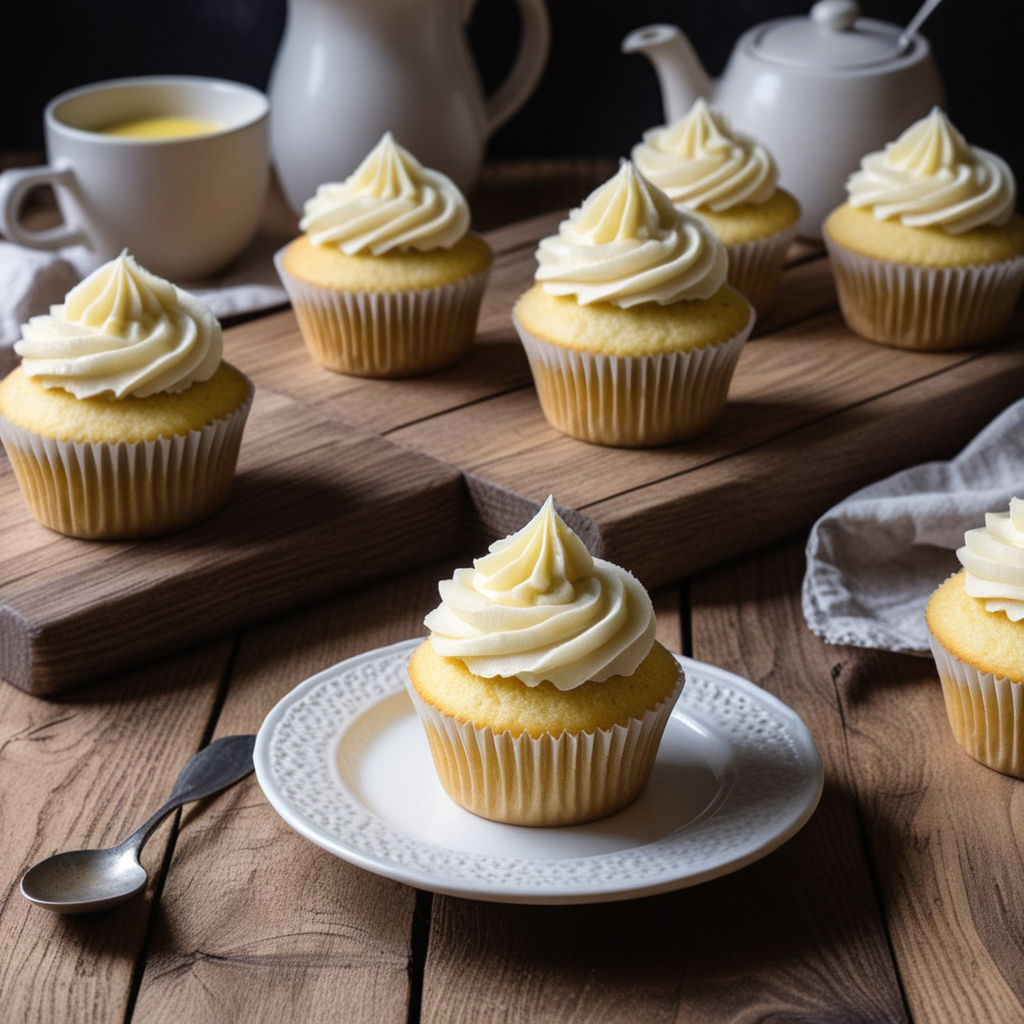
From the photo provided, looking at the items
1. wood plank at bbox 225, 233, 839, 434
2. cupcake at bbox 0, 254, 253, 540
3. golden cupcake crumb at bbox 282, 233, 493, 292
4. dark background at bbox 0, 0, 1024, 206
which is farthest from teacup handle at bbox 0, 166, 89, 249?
dark background at bbox 0, 0, 1024, 206

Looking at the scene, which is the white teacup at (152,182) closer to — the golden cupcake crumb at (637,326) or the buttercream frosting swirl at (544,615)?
the golden cupcake crumb at (637,326)

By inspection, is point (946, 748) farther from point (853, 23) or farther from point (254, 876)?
point (853, 23)

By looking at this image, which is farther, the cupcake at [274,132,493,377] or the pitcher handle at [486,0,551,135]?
the pitcher handle at [486,0,551,135]

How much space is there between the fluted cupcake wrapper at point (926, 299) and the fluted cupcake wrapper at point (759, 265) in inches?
2.3

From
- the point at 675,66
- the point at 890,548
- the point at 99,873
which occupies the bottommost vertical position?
the point at 890,548

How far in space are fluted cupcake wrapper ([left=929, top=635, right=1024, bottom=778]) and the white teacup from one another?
45.8 inches

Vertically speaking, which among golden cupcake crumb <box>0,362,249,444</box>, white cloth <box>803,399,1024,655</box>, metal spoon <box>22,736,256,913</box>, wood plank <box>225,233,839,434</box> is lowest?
white cloth <box>803,399,1024,655</box>

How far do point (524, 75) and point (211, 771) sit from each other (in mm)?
1412

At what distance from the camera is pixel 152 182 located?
6.31 feet

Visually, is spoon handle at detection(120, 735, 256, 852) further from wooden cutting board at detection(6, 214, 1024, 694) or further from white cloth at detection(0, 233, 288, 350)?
white cloth at detection(0, 233, 288, 350)

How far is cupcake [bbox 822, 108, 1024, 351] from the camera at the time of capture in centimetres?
170

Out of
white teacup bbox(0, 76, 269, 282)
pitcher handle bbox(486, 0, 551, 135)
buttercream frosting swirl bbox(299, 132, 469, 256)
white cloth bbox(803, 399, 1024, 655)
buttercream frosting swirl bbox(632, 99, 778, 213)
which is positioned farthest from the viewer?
pitcher handle bbox(486, 0, 551, 135)

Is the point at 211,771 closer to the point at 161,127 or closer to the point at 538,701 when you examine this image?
the point at 538,701

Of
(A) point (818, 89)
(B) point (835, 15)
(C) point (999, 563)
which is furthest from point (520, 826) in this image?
(B) point (835, 15)
